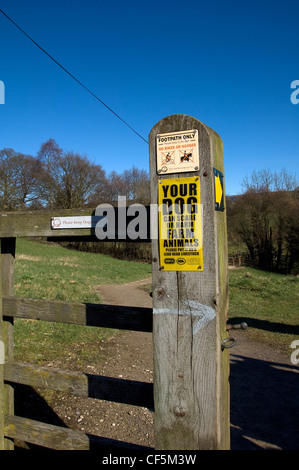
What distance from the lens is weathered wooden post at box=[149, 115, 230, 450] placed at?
1696mm

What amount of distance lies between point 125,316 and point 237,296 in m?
13.7

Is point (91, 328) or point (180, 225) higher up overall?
point (180, 225)

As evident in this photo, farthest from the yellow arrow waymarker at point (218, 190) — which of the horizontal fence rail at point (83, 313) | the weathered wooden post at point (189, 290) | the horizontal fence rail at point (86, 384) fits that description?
the horizontal fence rail at point (86, 384)

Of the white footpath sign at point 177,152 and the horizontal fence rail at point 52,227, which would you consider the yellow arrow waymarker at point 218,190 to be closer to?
the white footpath sign at point 177,152

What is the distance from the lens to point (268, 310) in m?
12.7

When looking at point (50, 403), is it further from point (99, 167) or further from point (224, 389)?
point (99, 167)

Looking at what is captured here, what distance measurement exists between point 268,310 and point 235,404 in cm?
855

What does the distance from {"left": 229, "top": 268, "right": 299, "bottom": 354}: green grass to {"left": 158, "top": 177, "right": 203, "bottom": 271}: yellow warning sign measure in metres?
6.83

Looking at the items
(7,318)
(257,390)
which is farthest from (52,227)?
(257,390)

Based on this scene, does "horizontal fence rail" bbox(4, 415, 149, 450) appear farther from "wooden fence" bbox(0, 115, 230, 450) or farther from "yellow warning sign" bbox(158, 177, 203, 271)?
"yellow warning sign" bbox(158, 177, 203, 271)

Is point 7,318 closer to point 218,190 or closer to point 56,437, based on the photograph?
point 56,437

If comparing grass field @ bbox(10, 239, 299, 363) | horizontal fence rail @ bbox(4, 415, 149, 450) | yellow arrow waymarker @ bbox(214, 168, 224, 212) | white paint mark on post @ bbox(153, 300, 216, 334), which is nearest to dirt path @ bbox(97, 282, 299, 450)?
grass field @ bbox(10, 239, 299, 363)

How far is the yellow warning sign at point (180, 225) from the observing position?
172 cm
